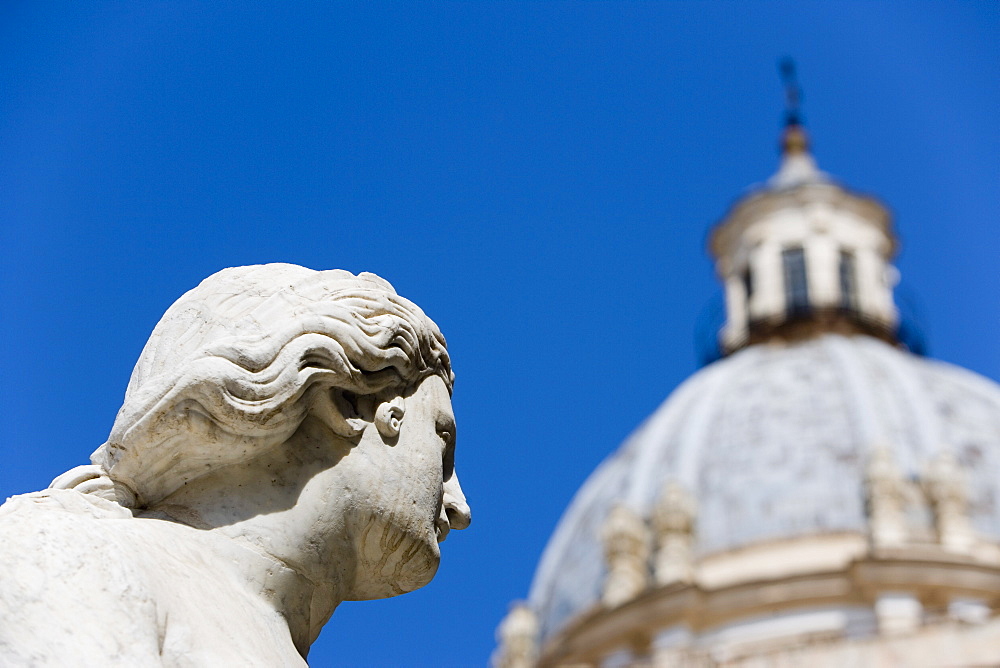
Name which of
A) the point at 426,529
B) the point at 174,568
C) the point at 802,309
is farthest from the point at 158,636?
the point at 802,309

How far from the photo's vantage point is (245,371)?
10.1ft

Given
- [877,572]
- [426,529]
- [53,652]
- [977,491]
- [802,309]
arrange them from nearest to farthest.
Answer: [53,652], [426,529], [877,572], [977,491], [802,309]

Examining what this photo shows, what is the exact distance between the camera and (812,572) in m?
35.9

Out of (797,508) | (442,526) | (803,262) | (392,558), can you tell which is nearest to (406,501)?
(392,558)

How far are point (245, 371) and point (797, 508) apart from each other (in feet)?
119

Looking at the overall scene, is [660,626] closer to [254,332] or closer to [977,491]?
[977,491]

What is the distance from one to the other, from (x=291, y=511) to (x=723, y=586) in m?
34.1

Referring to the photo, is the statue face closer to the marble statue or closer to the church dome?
the marble statue

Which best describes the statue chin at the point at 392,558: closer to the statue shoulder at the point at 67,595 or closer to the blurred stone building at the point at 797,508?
the statue shoulder at the point at 67,595

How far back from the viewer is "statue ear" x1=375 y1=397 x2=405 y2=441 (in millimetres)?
3301

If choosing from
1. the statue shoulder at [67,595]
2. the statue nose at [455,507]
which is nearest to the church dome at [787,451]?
the statue nose at [455,507]

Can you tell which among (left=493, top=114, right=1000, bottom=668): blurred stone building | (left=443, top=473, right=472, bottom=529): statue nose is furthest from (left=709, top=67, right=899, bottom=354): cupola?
(left=443, top=473, right=472, bottom=529): statue nose

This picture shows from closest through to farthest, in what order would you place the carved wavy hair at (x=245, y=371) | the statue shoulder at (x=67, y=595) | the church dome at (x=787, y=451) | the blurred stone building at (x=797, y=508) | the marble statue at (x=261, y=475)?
the statue shoulder at (x=67, y=595), the marble statue at (x=261, y=475), the carved wavy hair at (x=245, y=371), the blurred stone building at (x=797, y=508), the church dome at (x=787, y=451)

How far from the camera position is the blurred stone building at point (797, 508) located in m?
35.6
